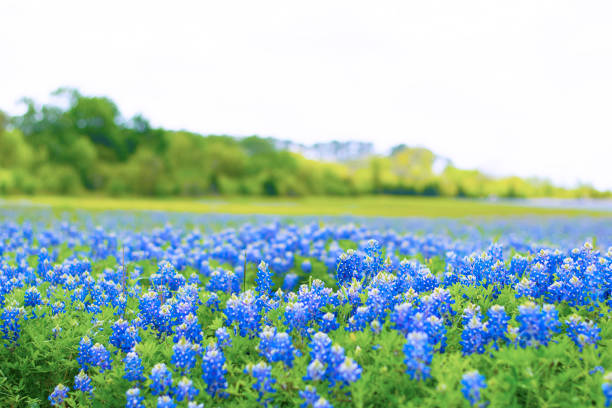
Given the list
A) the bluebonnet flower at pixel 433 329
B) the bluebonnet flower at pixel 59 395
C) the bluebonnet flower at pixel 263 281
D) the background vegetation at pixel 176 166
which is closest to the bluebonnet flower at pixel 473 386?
the bluebonnet flower at pixel 433 329

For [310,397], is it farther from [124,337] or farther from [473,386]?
[124,337]

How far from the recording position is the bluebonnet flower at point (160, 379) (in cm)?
252

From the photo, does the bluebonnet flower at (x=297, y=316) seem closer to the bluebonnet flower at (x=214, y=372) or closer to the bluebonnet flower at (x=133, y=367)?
the bluebonnet flower at (x=214, y=372)

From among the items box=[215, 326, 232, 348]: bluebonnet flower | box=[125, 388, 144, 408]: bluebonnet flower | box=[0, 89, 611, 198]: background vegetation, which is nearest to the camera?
box=[125, 388, 144, 408]: bluebonnet flower

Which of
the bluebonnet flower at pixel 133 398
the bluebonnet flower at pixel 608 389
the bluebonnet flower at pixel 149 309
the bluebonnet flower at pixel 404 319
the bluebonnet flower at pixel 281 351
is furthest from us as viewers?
the bluebonnet flower at pixel 149 309

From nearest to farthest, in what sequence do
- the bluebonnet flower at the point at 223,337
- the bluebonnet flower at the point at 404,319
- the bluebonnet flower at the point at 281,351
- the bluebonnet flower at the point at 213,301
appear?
the bluebonnet flower at the point at 281,351 → the bluebonnet flower at the point at 404,319 → the bluebonnet flower at the point at 223,337 → the bluebonnet flower at the point at 213,301

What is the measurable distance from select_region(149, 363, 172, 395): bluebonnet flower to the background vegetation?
52820 millimetres

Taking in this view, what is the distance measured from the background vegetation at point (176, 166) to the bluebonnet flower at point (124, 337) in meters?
52.1

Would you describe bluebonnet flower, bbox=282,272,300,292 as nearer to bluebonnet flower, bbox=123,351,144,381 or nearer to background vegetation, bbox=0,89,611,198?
bluebonnet flower, bbox=123,351,144,381

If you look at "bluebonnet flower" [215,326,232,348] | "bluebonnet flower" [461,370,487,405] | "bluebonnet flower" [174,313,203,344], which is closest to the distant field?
"bluebonnet flower" [174,313,203,344]

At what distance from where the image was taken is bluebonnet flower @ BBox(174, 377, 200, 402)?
247cm

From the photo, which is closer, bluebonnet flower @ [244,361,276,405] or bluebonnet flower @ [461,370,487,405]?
bluebonnet flower @ [461,370,487,405]

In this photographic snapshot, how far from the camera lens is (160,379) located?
2523 millimetres

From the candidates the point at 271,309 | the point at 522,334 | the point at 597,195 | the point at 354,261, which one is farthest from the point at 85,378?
the point at 597,195
